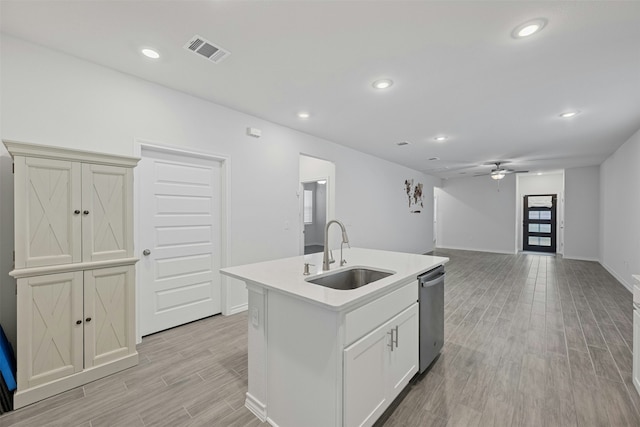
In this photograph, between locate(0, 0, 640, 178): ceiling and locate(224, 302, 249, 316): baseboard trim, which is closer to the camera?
locate(0, 0, 640, 178): ceiling

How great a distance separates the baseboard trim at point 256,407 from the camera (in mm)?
1780

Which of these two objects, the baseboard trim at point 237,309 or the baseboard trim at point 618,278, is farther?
the baseboard trim at point 618,278

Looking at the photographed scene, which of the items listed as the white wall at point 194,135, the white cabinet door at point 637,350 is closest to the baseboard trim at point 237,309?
the white wall at point 194,135

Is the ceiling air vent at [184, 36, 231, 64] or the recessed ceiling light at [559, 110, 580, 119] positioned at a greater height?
the ceiling air vent at [184, 36, 231, 64]

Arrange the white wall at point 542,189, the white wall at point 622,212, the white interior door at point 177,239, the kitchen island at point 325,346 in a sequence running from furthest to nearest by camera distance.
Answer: the white wall at point 542,189, the white wall at point 622,212, the white interior door at point 177,239, the kitchen island at point 325,346

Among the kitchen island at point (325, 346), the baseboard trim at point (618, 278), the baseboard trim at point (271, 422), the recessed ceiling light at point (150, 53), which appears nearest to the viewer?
the kitchen island at point (325, 346)

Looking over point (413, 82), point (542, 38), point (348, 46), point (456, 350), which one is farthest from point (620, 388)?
→ point (348, 46)

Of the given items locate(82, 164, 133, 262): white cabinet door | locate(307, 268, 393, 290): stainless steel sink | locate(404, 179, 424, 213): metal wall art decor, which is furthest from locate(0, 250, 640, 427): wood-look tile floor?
locate(404, 179, 424, 213): metal wall art decor

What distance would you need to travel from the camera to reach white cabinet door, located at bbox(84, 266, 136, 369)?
2.17 m

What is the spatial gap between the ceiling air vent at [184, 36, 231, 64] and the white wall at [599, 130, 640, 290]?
6241 mm

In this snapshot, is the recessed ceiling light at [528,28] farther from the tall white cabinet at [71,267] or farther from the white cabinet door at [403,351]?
the tall white cabinet at [71,267]

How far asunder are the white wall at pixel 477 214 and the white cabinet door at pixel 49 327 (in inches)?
424

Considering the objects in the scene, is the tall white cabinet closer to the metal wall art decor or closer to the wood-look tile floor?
the wood-look tile floor

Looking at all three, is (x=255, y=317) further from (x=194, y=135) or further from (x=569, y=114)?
(x=569, y=114)
